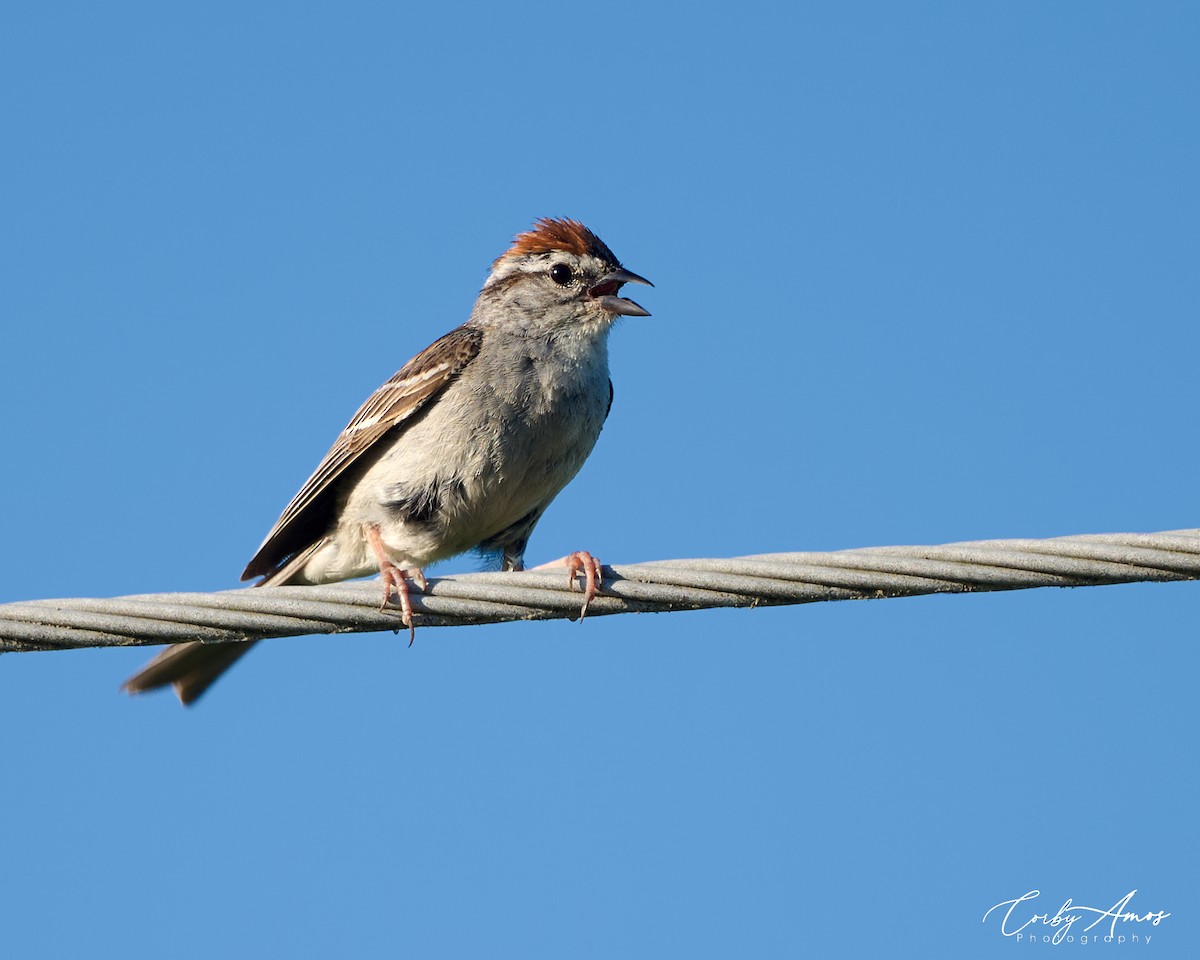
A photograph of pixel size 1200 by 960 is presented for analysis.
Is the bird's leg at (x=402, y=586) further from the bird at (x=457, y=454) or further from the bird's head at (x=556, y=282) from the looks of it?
the bird's head at (x=556, y=282)

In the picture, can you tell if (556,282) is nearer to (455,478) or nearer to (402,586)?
(455,478)

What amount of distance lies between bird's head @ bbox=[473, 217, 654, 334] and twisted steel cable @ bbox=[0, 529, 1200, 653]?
316 cm

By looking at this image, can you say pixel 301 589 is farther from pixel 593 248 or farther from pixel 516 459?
pixel 593 248

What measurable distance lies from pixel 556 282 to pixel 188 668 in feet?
8.83

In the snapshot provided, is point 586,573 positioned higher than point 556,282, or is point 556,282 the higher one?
point 556,282

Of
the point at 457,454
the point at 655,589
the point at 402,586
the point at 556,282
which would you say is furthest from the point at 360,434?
the point at 655,589

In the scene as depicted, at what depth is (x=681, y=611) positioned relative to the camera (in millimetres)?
4160

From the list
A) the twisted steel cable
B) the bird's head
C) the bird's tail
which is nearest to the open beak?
the bird's head

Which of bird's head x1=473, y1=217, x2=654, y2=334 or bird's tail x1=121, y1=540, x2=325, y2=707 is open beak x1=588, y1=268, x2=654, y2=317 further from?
bird's tail x1=121, y1=540, x2=325, y2=707

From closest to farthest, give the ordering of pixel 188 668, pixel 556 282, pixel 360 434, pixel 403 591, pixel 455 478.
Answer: pixel 403 591 < pixel 188 668 < pixel 455 478 < pixel 360 434 < pixel 556 282

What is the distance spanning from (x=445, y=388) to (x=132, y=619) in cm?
300

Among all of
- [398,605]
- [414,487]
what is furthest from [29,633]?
[414,487]

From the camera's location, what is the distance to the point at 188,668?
6.12m

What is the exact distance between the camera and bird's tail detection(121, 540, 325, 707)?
6000 millimetres
